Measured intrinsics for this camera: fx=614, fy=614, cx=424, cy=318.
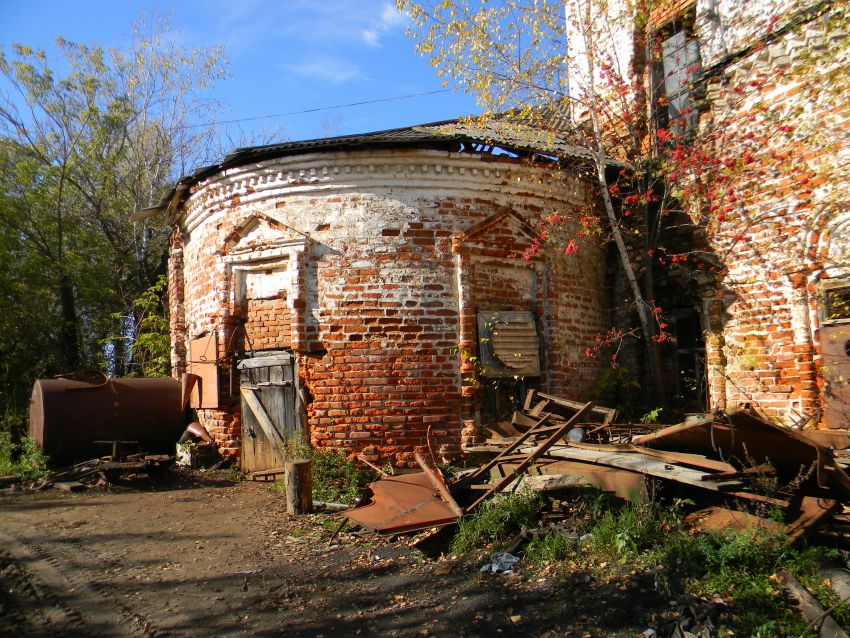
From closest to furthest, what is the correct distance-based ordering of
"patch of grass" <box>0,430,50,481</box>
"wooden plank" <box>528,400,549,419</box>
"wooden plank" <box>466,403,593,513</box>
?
"wooden plank" <box>466,403,593,513</box> < "wooden plank" <box>528,400,549,419</box> < "patch of grass" <box>0,430,50,481</box>

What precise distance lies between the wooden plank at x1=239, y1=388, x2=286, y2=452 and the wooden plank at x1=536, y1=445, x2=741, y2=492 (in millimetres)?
4150

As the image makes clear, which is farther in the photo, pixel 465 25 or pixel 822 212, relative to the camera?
pixel 465 25

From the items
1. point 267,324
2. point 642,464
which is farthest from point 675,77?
point 267,324

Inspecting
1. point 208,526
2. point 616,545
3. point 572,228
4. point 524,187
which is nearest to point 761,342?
point 572,228

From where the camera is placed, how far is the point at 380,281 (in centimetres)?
848

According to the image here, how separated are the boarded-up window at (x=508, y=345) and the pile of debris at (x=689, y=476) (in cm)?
183

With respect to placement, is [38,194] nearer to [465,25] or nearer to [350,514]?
[465,25]

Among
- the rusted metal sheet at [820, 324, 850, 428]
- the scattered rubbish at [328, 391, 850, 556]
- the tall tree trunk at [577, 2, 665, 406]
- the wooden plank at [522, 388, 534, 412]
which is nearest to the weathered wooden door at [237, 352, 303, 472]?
the scattered rubbish at [328, 391, 850, 556]

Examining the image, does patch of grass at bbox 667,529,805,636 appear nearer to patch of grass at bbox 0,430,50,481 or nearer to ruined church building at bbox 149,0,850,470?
ruined church building at bbox 149,0,850,470

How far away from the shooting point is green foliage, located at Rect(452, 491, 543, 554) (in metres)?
5.57

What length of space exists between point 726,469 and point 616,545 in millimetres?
1147

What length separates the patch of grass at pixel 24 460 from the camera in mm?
8953

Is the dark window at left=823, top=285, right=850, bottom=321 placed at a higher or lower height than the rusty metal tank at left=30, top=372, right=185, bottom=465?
higher

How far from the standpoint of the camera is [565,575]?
4.80m
